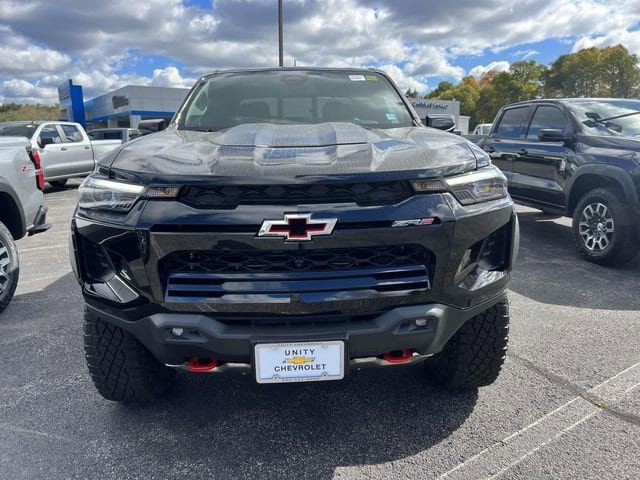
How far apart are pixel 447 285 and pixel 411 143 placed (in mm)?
707

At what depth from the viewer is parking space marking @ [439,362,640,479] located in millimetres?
1956

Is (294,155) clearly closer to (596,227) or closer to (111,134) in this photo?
(596,227)

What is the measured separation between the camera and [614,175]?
462 cm

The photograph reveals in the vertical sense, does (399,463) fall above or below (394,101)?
below

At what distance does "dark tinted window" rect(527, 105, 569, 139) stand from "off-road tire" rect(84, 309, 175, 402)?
16.9 feet

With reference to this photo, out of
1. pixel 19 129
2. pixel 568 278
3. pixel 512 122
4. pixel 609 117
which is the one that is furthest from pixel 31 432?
pixel 19 129

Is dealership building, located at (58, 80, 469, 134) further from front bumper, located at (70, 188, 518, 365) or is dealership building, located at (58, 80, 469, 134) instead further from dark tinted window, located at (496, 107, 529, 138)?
front bumper, located at (70, 188, 518, 365)

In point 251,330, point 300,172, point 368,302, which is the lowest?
point 251,330

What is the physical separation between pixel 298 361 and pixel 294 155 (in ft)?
2.69

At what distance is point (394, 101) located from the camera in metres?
3.25

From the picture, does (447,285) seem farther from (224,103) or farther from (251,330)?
(224,103)

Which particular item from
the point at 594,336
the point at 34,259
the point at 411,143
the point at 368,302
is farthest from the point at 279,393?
the point at 34,259

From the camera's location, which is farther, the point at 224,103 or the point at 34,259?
the point at 34,259

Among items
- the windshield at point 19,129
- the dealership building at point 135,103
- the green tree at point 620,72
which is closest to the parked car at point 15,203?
the windshield at point 19,129
